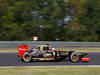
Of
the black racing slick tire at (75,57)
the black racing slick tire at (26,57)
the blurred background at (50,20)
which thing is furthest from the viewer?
the blurred background at (50,20)

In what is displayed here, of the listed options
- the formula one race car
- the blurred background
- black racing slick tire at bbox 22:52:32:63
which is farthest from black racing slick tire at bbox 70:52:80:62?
the blurred background

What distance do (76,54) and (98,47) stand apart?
769 centimetres

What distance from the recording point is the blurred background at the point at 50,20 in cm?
2550

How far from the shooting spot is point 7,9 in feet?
87.8

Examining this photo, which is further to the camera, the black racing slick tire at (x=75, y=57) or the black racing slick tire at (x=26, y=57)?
the black racing slick tire at (x=75, y=57)

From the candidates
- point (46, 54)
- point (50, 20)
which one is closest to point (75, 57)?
point (46, 54)

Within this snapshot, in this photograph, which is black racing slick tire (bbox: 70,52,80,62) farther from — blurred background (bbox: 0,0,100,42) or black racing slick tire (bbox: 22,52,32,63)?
blurred background (bbox: 0,0,100,42)

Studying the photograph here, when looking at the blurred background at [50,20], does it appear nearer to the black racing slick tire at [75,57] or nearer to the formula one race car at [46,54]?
Result: the formula one race car at [46,54]

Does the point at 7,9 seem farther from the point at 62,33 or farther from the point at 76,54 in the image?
the point at 76,54

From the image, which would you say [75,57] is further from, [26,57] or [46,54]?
[26,57]

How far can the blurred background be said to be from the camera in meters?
25.5

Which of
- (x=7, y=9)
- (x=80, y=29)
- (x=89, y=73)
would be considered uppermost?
(x=7, y=9)

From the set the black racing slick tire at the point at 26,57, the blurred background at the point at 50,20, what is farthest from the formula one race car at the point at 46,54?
the blurred background at the point at 50,20

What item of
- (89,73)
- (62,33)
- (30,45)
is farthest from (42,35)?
(89,73)
